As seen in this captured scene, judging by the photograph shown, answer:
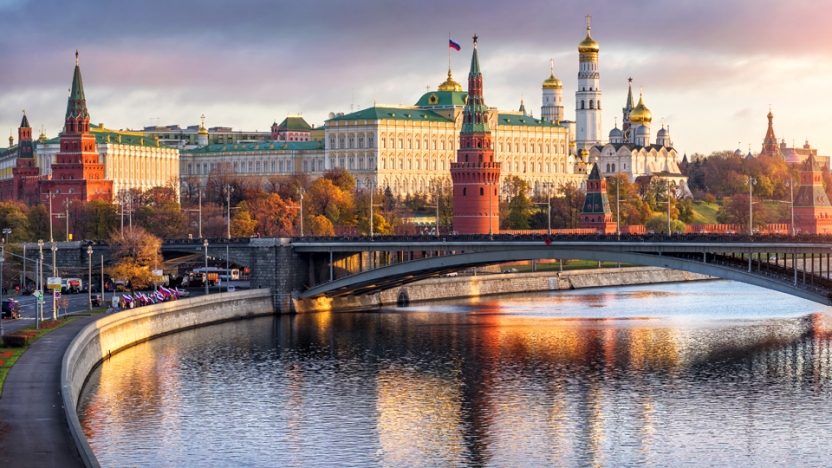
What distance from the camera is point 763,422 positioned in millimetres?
52031

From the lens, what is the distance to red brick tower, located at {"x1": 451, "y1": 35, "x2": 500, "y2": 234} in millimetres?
131625

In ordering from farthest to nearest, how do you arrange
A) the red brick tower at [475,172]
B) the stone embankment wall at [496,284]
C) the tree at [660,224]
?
the tree at [660,224] < the red brick tower at [475,172] < the stone embankment wall at [496,284]

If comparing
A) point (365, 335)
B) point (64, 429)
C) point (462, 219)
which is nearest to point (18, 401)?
point (64, 429)

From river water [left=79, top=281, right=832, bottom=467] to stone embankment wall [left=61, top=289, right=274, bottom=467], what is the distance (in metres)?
0.91

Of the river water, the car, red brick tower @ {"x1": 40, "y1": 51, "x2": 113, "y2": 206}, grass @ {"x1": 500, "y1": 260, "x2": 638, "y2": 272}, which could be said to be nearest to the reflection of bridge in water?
the river water

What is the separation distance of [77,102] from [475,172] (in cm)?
4916

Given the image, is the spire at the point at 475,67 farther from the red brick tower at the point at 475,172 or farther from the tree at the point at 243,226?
the tree at the point at 243,226

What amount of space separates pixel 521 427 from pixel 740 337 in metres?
27.8

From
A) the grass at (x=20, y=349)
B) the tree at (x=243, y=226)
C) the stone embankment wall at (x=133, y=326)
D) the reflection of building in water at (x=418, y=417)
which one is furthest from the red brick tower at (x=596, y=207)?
the grass at (x=20, y=349)

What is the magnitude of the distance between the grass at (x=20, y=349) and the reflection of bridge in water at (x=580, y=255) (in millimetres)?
23622

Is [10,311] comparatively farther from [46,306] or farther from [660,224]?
[660,224]

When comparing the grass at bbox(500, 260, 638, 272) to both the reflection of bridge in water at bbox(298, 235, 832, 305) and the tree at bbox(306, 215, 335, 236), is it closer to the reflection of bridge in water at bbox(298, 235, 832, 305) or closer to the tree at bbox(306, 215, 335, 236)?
the tree at bbox(306, 215, 335, 236)

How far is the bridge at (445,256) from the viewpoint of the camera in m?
74.0

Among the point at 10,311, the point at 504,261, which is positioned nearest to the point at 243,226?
the point at 504,261
